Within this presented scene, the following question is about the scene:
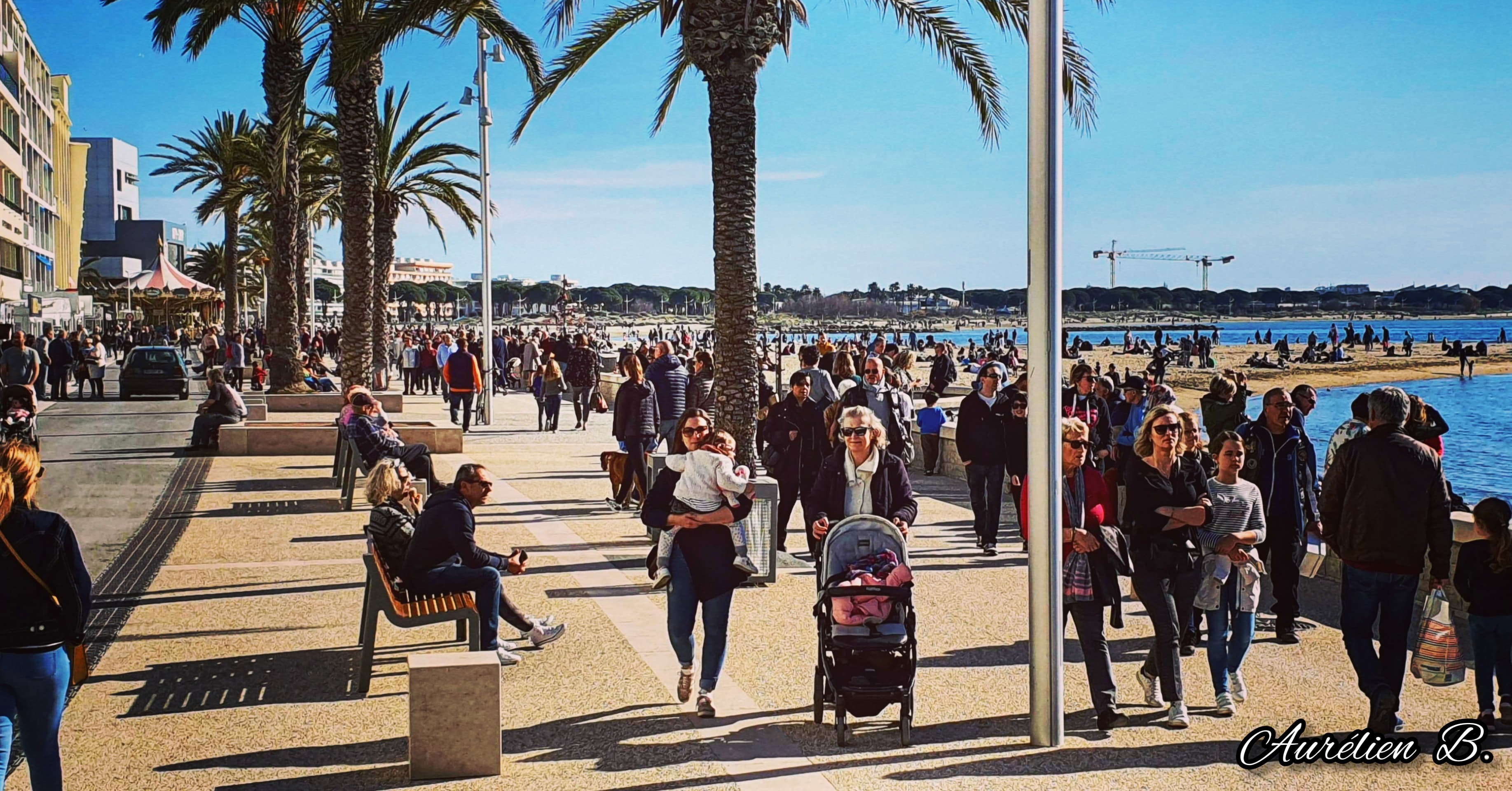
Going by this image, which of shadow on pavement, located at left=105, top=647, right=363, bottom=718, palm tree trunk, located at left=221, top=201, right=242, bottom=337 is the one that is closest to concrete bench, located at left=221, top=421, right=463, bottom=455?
shadow on pavement, located at left=105, top=647, right=363, bottom=718

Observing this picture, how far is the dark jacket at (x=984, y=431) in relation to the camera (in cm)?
1183

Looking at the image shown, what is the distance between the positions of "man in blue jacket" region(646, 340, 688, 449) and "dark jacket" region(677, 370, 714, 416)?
230mm

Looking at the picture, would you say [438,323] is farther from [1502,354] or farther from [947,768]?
[947,768]

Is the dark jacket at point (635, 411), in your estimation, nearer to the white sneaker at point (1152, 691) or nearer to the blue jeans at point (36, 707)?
the white sneaker at point (1152, 691)

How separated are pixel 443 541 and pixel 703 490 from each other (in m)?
1.59

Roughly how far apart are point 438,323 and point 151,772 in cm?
17945

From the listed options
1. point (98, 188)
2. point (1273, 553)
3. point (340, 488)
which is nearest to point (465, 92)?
point (340, 488)

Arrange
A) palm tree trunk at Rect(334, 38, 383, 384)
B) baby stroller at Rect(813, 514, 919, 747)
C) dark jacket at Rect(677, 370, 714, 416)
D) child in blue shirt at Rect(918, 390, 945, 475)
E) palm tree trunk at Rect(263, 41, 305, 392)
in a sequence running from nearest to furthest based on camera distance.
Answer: baby stroller at Rect(813, 514, 919, 747) < dark jacket at Rect(677, 370, 714, 416) < child in blue shirt at Rect(918, 390, 945, 475) < palm tree trunk at Rect(334, 38, 383, 384) < palm tree trunk at Rect(263, 41, 305, 392)

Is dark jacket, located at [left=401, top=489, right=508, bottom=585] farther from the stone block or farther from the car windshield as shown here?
the car windshield

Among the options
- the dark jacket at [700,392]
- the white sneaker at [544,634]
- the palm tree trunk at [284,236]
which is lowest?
the white sneaker at [544,634]

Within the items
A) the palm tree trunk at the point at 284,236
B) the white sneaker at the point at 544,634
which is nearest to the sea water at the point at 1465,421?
the white sneaker at the point at 544,634

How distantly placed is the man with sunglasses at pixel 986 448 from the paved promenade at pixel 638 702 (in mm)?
621

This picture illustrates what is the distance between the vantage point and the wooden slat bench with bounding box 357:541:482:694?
23.6 ft

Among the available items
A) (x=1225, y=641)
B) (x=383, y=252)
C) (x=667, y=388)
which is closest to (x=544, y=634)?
(x=1225, y=641)
